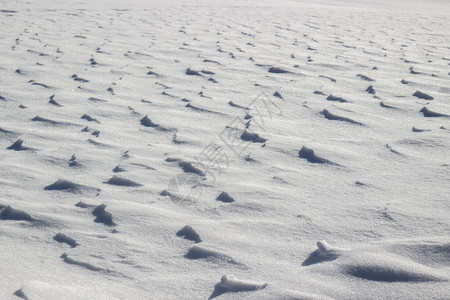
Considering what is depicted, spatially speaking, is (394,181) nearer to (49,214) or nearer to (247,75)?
(49,214)

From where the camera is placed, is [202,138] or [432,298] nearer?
[432,298]

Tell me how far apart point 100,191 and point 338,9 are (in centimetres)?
842

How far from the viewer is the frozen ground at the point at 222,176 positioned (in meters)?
Answer: 1.50

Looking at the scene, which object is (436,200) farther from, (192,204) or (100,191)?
(100,191)

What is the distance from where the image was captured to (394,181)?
6.97ft

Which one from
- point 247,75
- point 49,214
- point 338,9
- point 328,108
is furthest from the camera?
point 338,9

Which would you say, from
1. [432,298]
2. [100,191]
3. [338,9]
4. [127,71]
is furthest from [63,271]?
[338,9]

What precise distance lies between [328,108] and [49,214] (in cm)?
171

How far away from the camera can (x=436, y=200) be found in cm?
195

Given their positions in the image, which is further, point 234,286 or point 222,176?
point 222,176

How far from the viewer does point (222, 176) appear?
220 centimetres

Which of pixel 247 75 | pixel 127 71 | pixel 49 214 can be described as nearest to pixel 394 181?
pixel 49 214

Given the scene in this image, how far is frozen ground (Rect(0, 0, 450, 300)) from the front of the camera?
59.1 inches

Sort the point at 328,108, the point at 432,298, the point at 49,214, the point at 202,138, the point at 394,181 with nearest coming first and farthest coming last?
the point at 432,298 < the point at 49,214 < the point at 394,181 < the point at 202,138 < the point at 328,108
